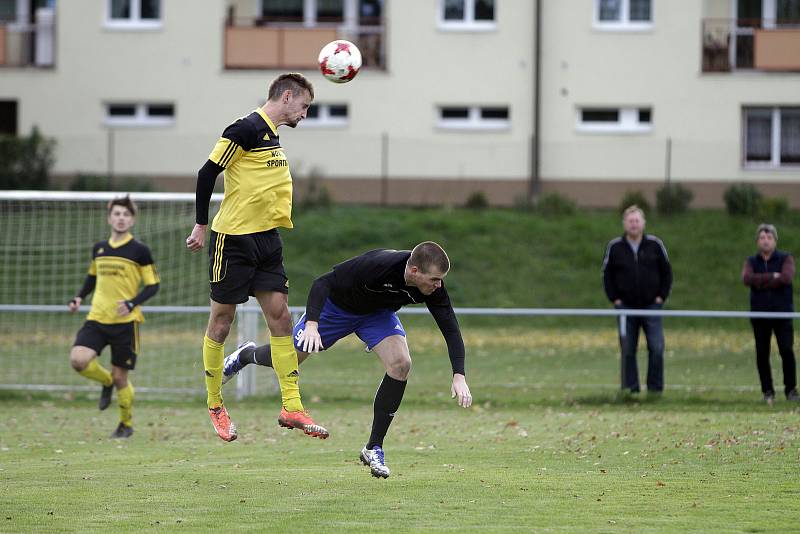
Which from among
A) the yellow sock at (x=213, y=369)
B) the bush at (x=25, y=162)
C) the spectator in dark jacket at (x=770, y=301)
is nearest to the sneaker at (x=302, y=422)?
the yellow sock at (x=213, y=369)

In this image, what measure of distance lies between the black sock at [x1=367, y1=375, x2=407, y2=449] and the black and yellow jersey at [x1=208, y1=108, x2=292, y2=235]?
1.45m

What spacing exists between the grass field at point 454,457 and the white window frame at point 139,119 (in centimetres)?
1575

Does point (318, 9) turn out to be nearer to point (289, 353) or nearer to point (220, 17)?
point (220, 17)

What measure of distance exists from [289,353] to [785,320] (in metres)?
8.51

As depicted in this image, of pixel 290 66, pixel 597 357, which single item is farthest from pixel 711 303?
pixel 290 66

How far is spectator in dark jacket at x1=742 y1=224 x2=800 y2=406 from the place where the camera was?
15.8 metres

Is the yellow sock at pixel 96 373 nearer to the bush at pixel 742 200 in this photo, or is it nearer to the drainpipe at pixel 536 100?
the bush at pixel 742 200

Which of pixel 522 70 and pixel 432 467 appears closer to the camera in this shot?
pixel 432 467

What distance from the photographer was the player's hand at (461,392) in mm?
8648

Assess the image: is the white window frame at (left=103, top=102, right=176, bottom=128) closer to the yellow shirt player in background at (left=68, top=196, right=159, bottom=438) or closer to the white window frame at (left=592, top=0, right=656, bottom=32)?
the white window frame at (left=592, top=0, right=656, bottom=32)

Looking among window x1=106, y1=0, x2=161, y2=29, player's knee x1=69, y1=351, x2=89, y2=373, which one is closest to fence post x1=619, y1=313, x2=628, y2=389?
player's knee x1=69, y1=351, x2=89, y2=373

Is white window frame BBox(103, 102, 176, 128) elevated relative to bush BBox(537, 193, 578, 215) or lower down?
elevated

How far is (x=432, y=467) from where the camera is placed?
1063cm

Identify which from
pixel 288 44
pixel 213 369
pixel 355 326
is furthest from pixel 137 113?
pixel 355 326
